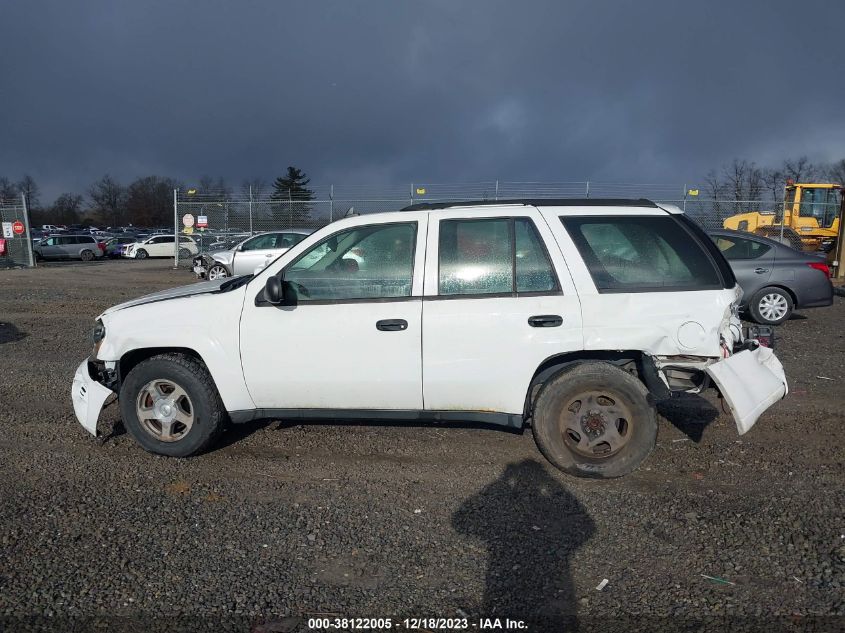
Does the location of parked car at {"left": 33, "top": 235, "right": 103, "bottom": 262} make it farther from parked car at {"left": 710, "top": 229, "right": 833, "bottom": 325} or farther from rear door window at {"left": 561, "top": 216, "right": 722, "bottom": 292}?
rear door window at {"left": 561, "top": 216, "right": 722, "bottom": 292}

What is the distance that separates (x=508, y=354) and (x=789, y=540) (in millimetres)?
1901

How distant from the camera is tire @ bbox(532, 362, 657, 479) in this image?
4.48m

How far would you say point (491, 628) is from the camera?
302 cm

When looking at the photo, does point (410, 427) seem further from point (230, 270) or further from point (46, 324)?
point (230, 270)

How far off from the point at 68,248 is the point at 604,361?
120 ft

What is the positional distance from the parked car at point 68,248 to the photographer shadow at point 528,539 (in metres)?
35.9

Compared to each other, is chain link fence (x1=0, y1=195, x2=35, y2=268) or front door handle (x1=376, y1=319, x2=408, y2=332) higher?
chain link fence (x1=0, y1=195, x2=35, y2=268)

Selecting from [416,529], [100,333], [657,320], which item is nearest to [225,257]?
[100,333]

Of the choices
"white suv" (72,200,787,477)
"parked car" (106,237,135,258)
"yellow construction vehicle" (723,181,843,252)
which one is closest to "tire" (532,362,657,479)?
"white suv" (72,200,787,477)

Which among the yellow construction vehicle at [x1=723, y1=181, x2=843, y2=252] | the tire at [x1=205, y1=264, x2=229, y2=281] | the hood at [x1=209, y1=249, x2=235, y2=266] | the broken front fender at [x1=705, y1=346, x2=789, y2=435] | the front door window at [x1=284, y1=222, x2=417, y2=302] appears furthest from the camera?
the yellow construction vehicle at [x1=723, y1=181, x2=843, y2=252]

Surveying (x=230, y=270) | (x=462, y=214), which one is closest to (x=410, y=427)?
(x=462, y=214)

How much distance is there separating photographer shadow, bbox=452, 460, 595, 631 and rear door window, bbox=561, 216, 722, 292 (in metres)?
1.41

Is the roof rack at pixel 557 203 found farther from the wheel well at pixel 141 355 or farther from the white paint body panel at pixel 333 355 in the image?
the wheel well at pixel 141 355

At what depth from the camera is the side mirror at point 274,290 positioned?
15.0 feet
